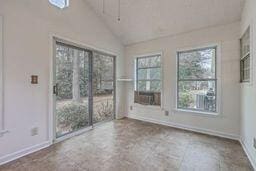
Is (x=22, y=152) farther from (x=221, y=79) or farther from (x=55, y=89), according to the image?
(x=221, y=79)

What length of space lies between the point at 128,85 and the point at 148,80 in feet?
2.42

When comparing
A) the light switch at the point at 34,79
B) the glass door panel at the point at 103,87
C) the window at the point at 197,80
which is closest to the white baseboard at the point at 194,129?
the window at the point at 197,80

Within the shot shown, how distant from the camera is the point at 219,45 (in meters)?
3.34

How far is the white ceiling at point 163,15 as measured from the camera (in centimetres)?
303

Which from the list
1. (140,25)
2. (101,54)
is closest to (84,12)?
(101,54)

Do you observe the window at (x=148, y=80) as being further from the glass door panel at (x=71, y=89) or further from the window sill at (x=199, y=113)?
the glass door panel at (x=71, y=89)

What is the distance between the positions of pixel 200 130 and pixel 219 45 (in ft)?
6.56

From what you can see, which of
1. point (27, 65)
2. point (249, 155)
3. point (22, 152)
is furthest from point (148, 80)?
point (22, 152)

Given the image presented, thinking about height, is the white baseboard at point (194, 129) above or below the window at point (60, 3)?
below

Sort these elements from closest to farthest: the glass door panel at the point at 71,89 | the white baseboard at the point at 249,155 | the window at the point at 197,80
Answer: the white baseboard at the point at 249,155 < the glass door panel at the point at 71,89 < the window at the point at 197,80

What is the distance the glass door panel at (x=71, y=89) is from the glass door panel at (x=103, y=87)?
0.28 meters

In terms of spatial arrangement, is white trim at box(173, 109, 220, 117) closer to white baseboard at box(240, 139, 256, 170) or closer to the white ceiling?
white baseboard at box(240, 139, 256, 170)

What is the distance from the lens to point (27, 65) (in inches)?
99.6

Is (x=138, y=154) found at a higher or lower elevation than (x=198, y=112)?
lower
